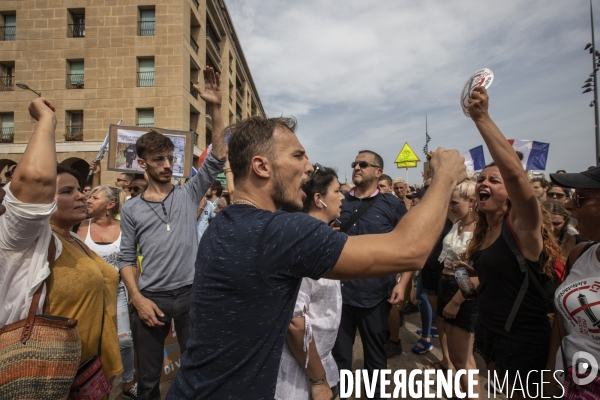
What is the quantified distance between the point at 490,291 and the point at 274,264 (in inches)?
75.4

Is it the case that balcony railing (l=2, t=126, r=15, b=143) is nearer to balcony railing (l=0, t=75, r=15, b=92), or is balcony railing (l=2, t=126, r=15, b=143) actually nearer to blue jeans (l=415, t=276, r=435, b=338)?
balcony railing (l=0, t=75, r=15, b=92)

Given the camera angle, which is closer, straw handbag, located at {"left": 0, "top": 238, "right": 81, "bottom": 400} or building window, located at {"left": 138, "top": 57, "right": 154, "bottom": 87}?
straw handbag, located at {"left": 0, "top": 238, "right": 81, "bottom": 400}

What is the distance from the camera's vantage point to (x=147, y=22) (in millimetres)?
19828

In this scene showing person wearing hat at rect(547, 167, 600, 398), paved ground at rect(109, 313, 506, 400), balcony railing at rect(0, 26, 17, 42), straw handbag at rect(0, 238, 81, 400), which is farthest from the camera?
balcony railing at rect(0, 26, 17, 42)

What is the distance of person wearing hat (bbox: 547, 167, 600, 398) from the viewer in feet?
5.98

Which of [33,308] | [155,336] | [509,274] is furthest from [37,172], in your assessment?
[509,274]

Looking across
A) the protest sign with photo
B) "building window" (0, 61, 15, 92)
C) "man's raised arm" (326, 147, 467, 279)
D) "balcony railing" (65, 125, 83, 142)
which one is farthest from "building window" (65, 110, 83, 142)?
"man's raised arm" (326, 147, 467, 279)

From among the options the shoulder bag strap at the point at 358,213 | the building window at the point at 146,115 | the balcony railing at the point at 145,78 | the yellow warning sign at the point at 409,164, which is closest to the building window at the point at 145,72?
the balcony railing at the point at 145,78

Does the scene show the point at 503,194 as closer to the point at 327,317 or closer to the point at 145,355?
the point at 327,317

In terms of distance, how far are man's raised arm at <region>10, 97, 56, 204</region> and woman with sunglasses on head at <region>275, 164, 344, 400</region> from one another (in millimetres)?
1352

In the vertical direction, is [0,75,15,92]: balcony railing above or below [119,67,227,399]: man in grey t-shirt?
above

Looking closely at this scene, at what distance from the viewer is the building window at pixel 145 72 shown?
19641mm

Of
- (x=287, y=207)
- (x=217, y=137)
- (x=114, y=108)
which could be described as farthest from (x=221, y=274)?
(x=114, y=108)

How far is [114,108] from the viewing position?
19.2 m
